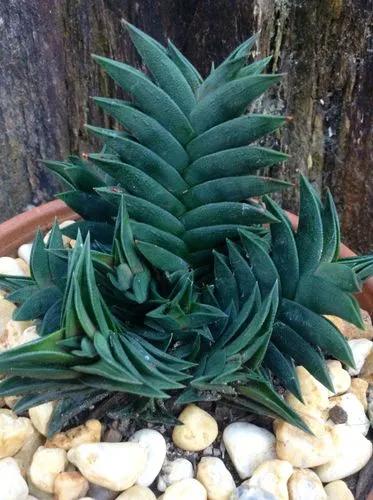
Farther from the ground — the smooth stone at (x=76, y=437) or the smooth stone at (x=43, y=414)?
the smooth stone at (x=43, y=414)

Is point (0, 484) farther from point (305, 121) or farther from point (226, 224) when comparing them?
point (305, 121)

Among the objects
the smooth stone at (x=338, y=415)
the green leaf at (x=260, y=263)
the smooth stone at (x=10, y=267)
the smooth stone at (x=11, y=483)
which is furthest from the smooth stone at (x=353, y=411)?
the smooth stone at (x=10, y=267)

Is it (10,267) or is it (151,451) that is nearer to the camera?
(151,451)

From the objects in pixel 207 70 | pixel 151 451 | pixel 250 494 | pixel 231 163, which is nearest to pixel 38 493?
pixel 151 451

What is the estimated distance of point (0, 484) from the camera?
80 cm

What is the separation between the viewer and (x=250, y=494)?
81cm

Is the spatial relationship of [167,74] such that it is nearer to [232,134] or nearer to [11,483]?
[232,134]

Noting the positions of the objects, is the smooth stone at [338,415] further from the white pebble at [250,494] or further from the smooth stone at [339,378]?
the white pebble at [250,494]

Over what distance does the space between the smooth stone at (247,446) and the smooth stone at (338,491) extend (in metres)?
0.08

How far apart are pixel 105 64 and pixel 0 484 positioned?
52 cm

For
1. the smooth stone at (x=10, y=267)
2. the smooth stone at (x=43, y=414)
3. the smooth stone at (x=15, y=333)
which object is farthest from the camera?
the smooth stone at (x=10, y=267)

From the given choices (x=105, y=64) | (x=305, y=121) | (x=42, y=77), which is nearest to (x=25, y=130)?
(x=42, y=77)

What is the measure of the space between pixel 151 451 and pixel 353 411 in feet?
0.95

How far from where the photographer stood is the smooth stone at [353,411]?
3.02ft
